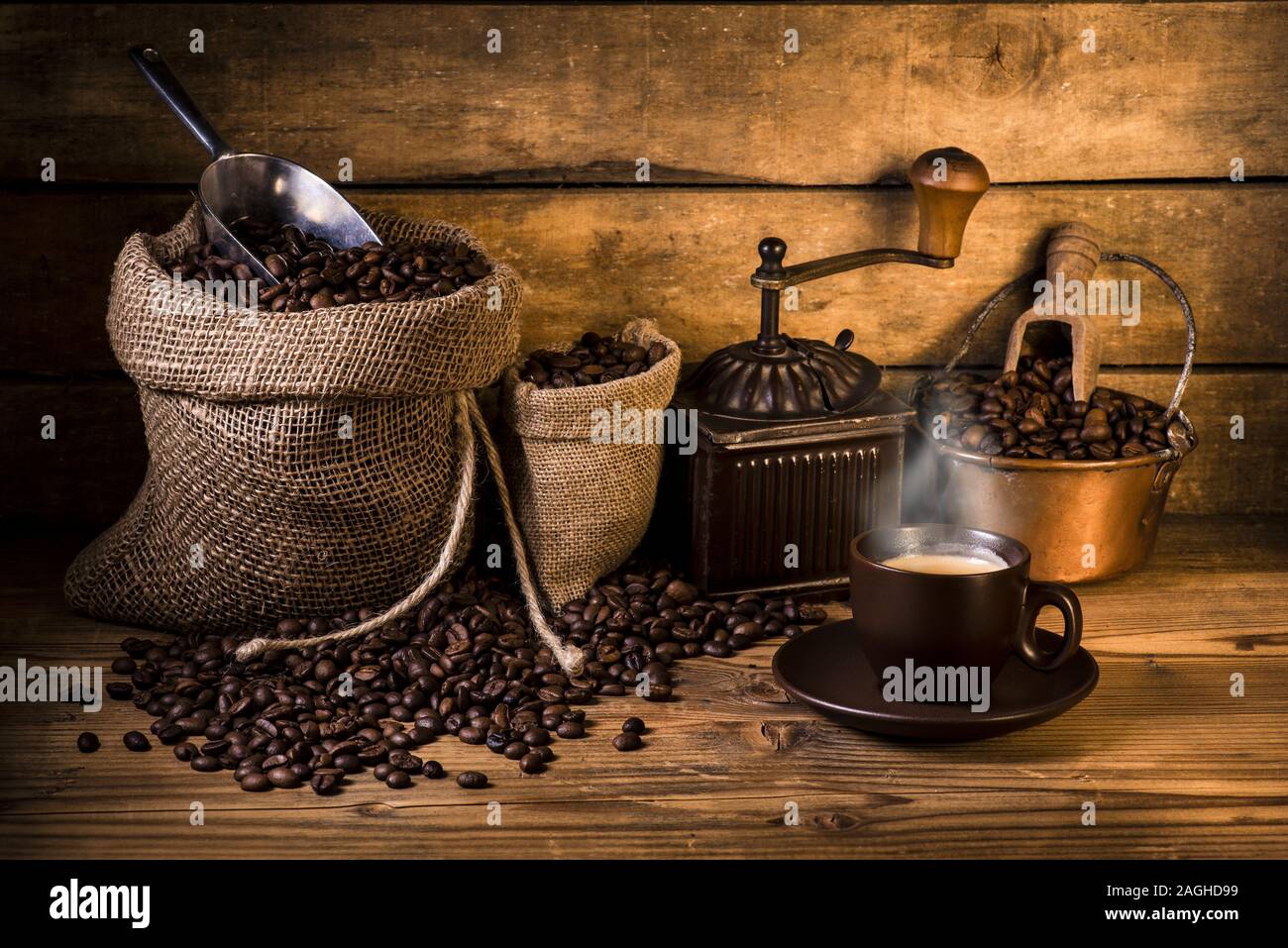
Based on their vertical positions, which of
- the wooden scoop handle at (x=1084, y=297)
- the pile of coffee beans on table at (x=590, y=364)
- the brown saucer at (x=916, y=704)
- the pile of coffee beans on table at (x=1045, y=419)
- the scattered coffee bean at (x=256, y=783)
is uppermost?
the wooden scoop handle at (x=1084, y=297)

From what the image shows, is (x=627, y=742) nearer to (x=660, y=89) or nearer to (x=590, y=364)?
(x=590, y=364)

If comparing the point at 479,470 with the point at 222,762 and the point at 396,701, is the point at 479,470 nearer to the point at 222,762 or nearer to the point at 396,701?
the point at 396,701

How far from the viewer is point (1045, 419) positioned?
1.92m

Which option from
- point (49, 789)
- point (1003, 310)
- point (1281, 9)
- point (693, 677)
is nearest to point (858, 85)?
point (1003, 310)

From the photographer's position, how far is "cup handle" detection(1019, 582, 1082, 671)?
1483 millimetres

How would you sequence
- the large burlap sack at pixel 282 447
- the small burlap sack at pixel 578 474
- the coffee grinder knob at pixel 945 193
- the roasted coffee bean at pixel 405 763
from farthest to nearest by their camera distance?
1. the coffee grinder knob at pixel 945 193
2. the small burlap sack at pixel 578 474
3. the large burlap sack at pixel 282 447
4. the roasted coffee bean at pixel 405 763

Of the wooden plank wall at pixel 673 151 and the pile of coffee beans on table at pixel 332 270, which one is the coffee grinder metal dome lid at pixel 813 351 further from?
the pile of coffee beans on table at pixel 332 270

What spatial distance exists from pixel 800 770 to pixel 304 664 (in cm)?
61

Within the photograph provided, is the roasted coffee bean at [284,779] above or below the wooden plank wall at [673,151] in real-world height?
below

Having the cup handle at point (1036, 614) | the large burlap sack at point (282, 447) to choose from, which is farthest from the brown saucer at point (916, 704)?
the large burlap sack at point (282, 447)

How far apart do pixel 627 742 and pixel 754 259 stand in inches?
35.3

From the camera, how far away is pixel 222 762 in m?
1.48

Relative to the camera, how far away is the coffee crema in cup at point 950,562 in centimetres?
148

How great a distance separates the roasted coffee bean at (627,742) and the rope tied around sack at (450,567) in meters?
0.17
